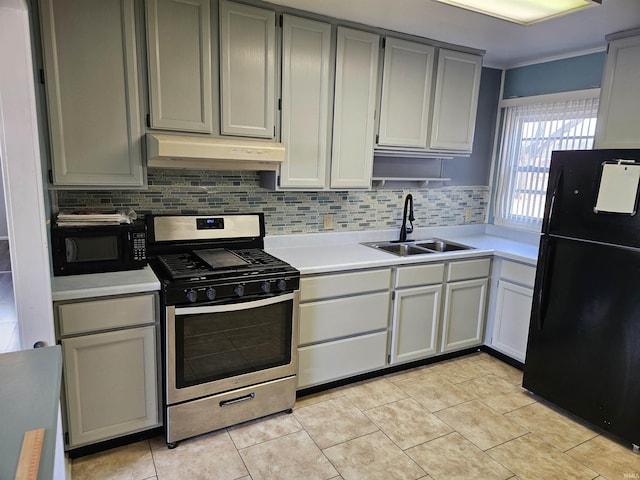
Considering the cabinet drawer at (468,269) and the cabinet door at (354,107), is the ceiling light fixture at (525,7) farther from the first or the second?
the cabinet drawer at (468,269)

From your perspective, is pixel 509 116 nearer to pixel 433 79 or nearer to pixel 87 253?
pixel 433 79

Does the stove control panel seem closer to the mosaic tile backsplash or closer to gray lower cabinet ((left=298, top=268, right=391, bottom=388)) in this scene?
gray lower cabinet ((left=298, top=268, right=391, bottom=388))

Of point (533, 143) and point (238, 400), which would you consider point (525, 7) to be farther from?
point (238, 400)

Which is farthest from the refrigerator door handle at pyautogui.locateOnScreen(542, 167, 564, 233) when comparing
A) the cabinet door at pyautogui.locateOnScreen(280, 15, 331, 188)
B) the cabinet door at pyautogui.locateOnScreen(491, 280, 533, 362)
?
the cabinet door at pyautogui.locateOnScreen(280, 15, 331, 188)

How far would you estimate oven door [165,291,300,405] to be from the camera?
83.4 inches

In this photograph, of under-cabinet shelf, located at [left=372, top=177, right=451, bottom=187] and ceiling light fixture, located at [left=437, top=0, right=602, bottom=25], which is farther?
under-cabinet shelf, located at [left=372, top=177, right=451, bottom=187]

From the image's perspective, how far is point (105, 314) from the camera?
1.99m

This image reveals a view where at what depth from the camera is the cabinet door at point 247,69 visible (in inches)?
92.2

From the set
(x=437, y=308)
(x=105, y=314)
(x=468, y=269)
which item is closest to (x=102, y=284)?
(x=105, y=314)

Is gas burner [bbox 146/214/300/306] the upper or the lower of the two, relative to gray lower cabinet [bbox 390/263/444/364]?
upper

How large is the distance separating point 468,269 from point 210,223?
6.23ft

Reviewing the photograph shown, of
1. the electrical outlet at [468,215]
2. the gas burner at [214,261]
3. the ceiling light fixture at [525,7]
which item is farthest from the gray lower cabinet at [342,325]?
the ceiling light fixture at [525,7]

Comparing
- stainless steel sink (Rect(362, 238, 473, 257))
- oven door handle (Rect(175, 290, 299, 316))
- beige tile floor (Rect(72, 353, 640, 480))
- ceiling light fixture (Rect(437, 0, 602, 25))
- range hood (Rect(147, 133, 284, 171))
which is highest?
ceiling light fixture (Rect(437, 0, 602, 25))

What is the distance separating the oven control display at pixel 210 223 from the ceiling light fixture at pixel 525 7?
173 cm
